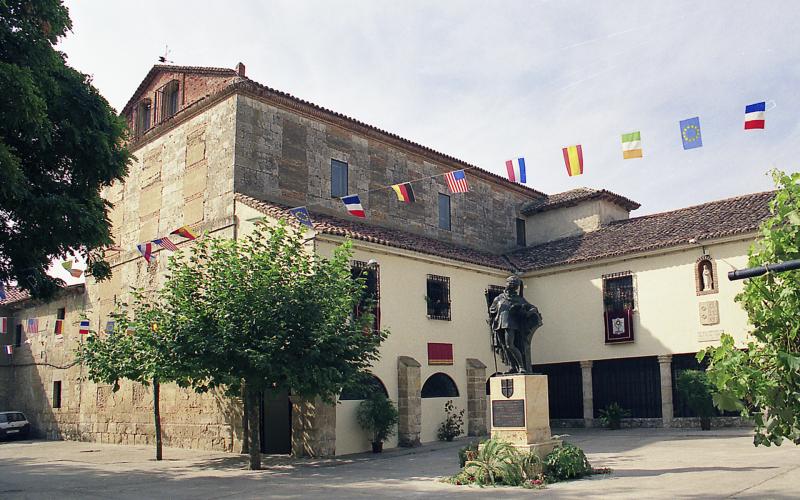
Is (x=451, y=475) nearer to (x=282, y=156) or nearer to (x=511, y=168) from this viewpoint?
(x=511, y=168)

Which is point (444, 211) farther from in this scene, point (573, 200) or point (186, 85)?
point (186, 85)

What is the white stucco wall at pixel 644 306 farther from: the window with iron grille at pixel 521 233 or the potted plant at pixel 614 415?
the window with iron grille at pixel 521 233

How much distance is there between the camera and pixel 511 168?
1875 cm

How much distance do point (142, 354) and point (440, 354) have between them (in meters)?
9.31

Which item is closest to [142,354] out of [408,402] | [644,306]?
[408,402]

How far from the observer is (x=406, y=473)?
48.3 feet

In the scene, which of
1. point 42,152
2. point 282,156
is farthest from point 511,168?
point 42,152

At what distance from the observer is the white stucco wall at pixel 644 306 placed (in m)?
21.7

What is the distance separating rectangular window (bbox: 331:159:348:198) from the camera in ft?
78.5

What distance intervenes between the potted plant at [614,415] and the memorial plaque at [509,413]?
11.6 metres

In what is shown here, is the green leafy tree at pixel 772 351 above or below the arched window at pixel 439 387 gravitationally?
above

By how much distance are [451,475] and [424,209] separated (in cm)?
1421

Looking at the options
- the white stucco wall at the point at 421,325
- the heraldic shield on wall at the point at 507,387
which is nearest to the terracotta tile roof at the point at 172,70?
the white stucco wall at the point at 421,325

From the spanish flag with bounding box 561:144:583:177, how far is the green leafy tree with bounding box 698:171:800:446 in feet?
38.2
